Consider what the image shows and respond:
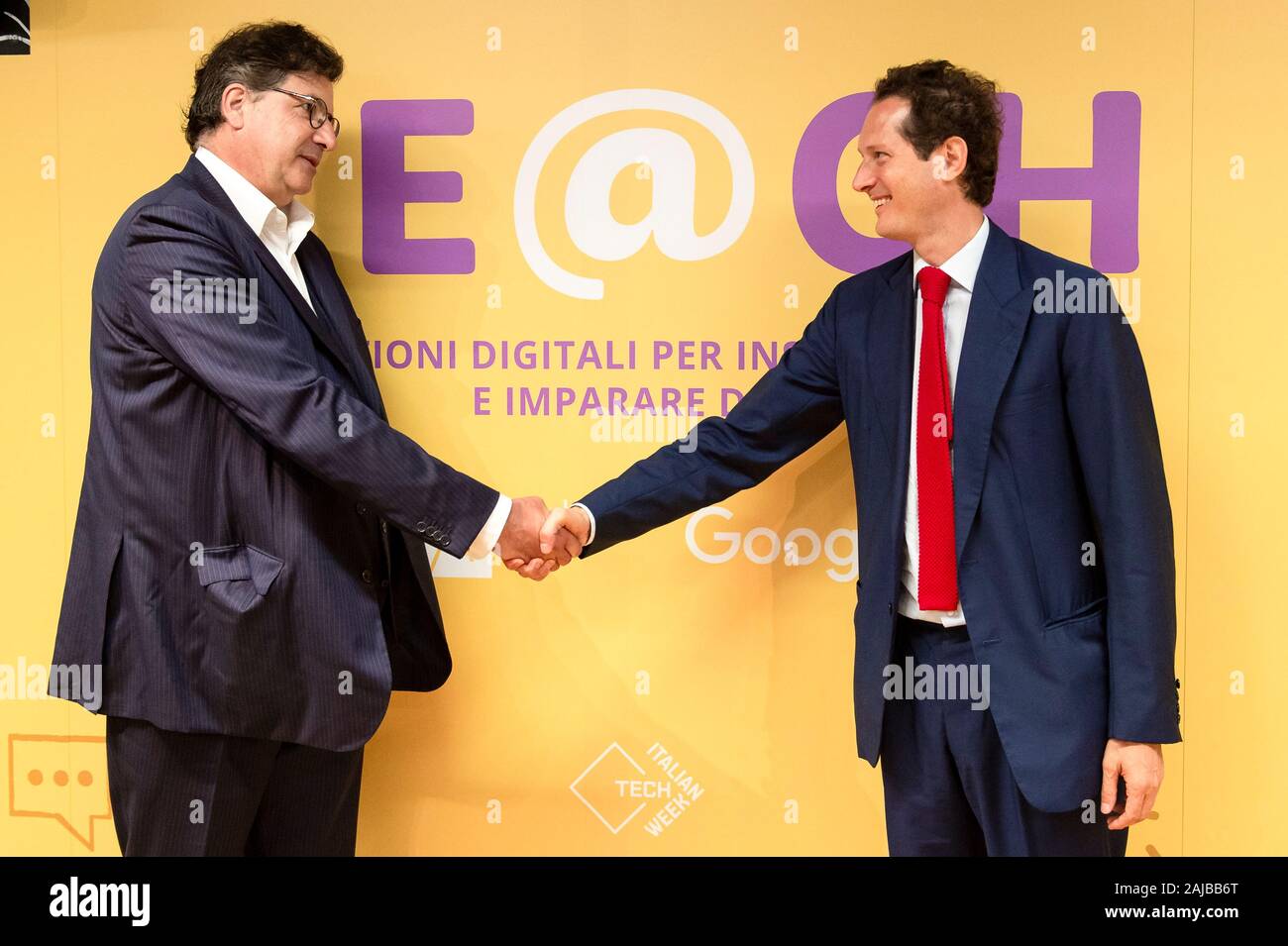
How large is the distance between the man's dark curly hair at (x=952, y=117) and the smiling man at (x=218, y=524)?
116 centimetres

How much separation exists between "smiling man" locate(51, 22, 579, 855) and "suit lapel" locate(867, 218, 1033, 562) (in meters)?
0.86

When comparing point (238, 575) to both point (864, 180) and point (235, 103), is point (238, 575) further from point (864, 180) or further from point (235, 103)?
point (864, 180)

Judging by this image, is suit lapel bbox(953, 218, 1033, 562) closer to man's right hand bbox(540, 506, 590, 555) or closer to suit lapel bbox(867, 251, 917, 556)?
suit lapel bbox(867, 251, 917, 556)

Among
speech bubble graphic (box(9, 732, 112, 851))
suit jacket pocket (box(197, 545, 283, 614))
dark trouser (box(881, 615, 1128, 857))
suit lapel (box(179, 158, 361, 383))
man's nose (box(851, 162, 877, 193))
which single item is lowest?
speech bubble graphic (box(9, 732, 112, 851))

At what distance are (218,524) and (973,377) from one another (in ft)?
4.71

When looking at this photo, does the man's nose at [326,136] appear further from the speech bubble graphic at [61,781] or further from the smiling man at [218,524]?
the speech bubble graphic at [61,781]

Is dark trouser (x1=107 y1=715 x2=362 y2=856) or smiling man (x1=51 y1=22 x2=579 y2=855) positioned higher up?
smiling man (x1=51 y1=22 x2=579 y2=855)

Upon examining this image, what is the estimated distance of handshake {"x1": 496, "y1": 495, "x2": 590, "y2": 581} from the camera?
256 centimetres

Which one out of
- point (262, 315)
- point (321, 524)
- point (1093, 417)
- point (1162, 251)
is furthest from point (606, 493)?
point (1162, 251)

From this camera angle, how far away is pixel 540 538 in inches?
102

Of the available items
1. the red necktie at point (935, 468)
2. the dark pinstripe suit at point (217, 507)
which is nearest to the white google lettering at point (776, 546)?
the red necktie at point (935, 468)

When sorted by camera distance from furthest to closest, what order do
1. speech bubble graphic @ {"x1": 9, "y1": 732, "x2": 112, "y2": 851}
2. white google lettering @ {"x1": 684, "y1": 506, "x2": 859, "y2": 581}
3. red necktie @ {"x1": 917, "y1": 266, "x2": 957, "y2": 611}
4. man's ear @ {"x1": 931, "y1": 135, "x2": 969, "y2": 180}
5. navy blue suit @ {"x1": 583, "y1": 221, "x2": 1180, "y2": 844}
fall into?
speech bubble graphic @ {"x1": 9, "y1": 732, "x2": 112, "y2": 851} → white google lettering @ {"x1": 684, "y1": 506, "x2": 859, "y2": 581} → man's ear @ {"x1": 931, "y1": 135, "x2": 969, "y2": 180} → red necktie @ {"x1": 917, "y1": 266, "x2": 957, "y2": 611} → navy blue suit @ {"x1": 583, "y1": 221, "x2": 1180, "y2": 844}

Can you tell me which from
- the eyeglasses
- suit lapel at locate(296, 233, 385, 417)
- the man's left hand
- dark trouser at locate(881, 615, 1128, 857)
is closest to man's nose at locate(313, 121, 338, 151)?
the eyeglasses

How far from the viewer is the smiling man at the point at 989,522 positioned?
7.06 feet
